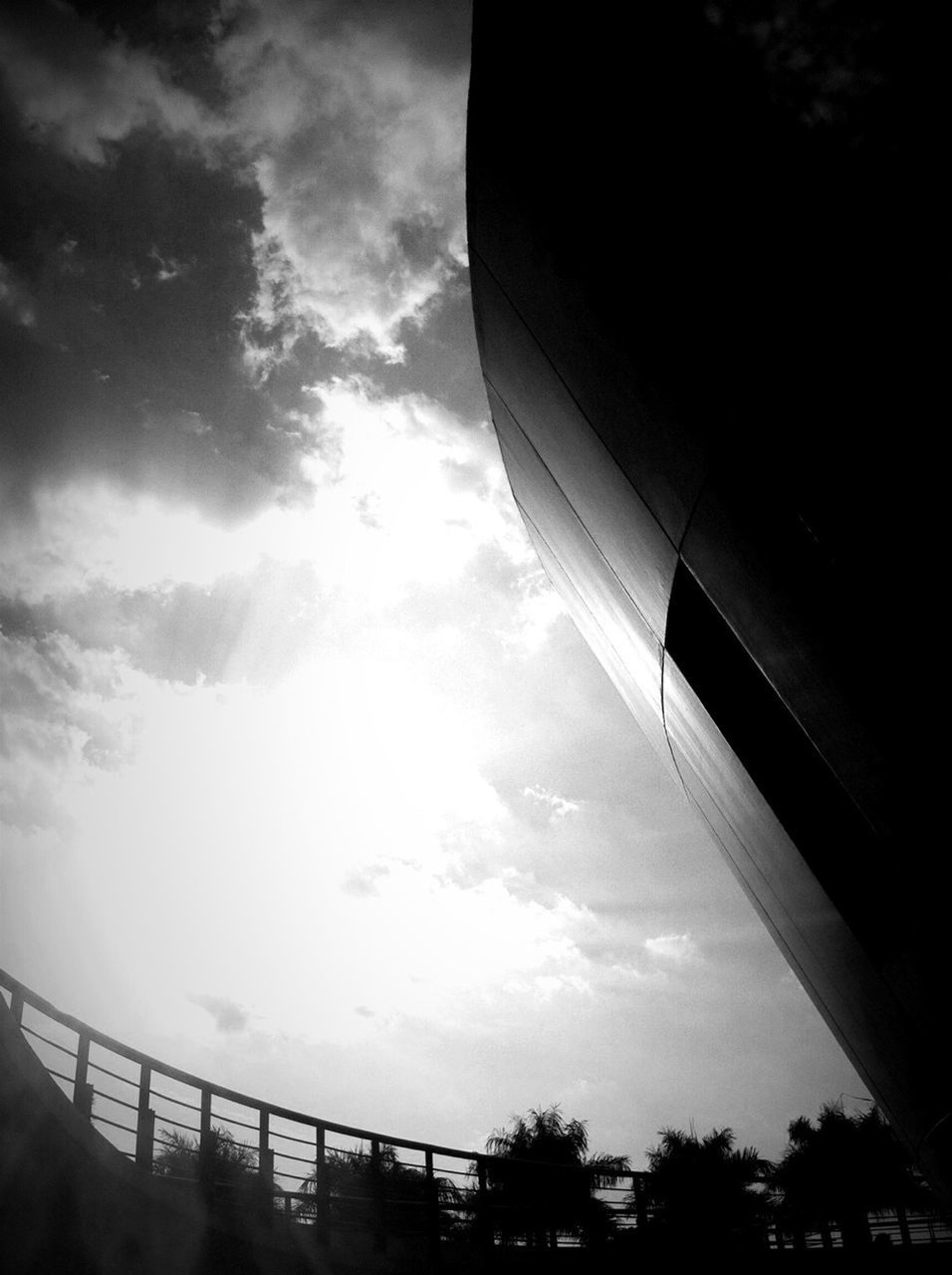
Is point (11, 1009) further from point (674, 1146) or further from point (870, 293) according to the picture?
point (674, 1146)

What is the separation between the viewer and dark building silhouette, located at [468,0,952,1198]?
78.5 inches

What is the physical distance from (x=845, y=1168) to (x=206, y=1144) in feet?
116

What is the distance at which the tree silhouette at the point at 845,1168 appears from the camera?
28922mm

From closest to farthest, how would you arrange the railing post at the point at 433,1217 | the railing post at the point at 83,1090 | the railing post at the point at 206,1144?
the railing post at the point at 83,1090 → the railing post at the point at 206,1144 → the railing post at the point at 433,1217

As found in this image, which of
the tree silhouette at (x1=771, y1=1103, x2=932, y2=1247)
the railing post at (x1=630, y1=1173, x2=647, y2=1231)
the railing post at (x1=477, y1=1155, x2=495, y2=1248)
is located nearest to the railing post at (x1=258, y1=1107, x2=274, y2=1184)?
the railing post at (x1=477, y1=1155, x2=495, y2=1248)

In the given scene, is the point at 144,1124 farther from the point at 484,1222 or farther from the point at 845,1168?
the point at 845,1168

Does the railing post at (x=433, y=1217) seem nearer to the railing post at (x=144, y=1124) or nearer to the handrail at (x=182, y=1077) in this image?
the handrail at (x=182, y=1077)

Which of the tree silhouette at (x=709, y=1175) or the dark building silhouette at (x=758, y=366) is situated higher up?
the dark building silhouette at (x=758, y=366)

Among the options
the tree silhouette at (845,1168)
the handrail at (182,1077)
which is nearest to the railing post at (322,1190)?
the handrail at (182,1077)

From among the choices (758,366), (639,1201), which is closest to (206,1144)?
(639,1201)

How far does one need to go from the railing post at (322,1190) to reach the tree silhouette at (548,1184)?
102 inches

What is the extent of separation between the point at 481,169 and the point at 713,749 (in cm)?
342

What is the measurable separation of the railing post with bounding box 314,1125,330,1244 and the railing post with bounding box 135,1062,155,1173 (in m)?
2.11

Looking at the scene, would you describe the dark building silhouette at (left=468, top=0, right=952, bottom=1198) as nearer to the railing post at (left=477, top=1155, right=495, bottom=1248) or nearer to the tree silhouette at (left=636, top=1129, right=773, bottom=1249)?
the railing post at (left=477, top=1155, right=495, bottom=1248)
